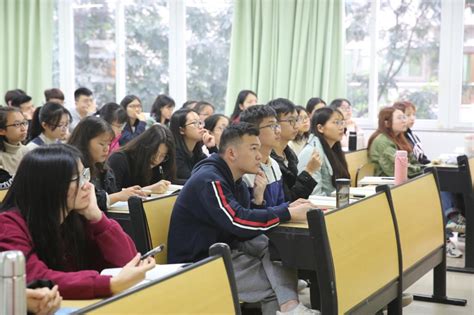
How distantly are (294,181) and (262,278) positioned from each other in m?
0.99

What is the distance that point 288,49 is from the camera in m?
8.16

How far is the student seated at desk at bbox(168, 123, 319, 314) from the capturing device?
123 inches

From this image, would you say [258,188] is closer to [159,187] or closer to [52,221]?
[159,187]

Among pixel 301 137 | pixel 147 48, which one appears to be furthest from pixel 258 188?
pixel 147 48

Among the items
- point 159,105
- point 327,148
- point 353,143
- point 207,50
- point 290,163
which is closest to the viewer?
point 290,163

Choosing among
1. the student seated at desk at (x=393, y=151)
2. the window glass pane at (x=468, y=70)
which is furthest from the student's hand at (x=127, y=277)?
the window glass pane at (x=468, y=70)

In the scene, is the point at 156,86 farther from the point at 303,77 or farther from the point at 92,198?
the point at 92,198

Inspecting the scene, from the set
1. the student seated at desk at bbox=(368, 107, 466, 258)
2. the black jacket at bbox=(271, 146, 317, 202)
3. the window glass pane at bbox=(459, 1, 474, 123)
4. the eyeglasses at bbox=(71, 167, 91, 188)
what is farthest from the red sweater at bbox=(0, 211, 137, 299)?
the window glass pane at bbox=(459, 1, 474, 123)

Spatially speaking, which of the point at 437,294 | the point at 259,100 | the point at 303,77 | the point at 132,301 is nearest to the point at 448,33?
the point at 303,77

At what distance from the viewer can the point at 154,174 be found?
4316 millimetres

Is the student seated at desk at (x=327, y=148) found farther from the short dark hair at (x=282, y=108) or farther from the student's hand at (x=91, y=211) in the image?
the student's hand at (x=91, y=211)

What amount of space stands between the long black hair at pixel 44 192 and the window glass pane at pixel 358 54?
6340 mm

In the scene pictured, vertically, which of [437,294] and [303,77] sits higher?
[303,77]

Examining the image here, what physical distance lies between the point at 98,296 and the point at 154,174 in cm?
222
